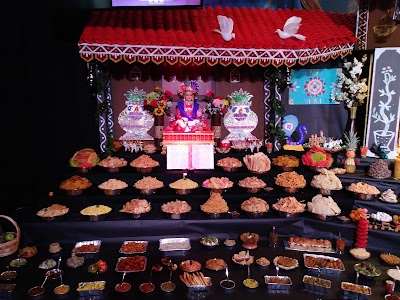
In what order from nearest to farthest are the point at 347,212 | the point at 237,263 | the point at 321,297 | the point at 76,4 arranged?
the point at 321,297 → the point at 237,263 → the point at 347,212 → the point at 76,4

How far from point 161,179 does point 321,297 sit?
4.32m

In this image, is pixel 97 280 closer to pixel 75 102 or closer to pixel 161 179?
pixel 161 179

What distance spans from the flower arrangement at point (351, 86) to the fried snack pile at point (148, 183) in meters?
5.47

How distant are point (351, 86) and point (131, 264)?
23.0ft

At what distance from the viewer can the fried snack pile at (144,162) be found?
336 inches

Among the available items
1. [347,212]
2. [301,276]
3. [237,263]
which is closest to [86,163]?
[237,263]

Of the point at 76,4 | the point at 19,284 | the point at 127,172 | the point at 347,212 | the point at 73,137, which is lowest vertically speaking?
the point at 19,284

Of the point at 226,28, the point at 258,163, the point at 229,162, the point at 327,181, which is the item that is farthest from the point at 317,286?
the point at 226,28

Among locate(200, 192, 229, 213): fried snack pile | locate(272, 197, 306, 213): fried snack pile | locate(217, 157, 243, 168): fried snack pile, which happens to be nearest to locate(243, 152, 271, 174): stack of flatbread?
locate(217, 157, 243, 168): fried snack pile

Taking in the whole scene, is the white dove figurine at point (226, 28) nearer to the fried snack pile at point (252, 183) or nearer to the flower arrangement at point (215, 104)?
the flower arrangement at point (215, 104)

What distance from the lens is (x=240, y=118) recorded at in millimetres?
10430

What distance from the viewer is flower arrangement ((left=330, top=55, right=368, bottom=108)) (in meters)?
9.38

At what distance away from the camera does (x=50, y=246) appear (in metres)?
6.93

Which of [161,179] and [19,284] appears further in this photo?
[161,179]
